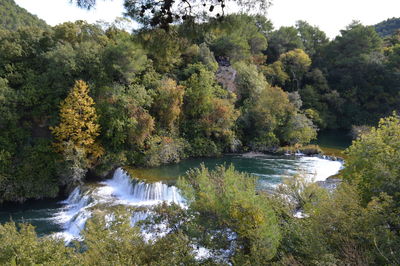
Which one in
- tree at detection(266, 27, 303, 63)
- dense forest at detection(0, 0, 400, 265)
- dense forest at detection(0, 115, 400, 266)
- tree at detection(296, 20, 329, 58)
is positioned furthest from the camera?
tree at detection(296, 20, 329, 58)

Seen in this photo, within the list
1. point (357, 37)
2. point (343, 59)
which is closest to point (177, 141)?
point (343, 59)

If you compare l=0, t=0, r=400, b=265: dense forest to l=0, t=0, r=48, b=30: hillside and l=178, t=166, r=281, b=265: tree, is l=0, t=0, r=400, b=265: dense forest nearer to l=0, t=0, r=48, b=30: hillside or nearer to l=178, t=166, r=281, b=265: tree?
l=178, t=166, r=281, b=265: tree

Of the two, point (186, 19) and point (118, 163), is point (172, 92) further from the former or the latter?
point (186, 19)

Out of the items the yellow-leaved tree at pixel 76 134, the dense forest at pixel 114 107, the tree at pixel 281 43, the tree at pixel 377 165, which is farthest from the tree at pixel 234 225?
the tree at pixel 281 43

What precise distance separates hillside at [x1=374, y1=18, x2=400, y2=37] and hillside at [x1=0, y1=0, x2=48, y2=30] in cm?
5613

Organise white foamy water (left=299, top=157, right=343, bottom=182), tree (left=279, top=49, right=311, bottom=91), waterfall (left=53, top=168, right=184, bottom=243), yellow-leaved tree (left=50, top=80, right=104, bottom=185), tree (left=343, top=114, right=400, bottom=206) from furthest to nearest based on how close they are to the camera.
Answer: tree (left=279, top=49, right=311, bottom=91), white foamy water (left=299, top=157, right=343, bottom=182), yellow-leaved tree (left=50, top=80, right=104, bottom=185), waterfall (left=53, top=168, right=184, bottom=243), tree (left=343, top=114, right=400, bottom=206)

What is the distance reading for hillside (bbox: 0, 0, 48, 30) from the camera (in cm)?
3713

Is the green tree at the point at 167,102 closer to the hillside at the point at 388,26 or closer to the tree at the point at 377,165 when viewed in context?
the tree at the point at 377,165

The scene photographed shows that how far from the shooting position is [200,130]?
2303cm

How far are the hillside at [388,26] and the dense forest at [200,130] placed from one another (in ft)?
57.3

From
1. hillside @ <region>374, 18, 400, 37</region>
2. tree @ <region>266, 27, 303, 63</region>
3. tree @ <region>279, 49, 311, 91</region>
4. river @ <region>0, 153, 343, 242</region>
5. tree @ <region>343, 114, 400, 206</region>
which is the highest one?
hillside @ <region>374, 18, 400, 37</region>

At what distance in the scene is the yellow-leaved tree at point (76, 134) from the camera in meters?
16.4

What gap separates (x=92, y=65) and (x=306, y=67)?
989 inches

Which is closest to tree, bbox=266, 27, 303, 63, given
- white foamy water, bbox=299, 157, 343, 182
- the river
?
white foamy water, bbox=299, 157, 343, 182
